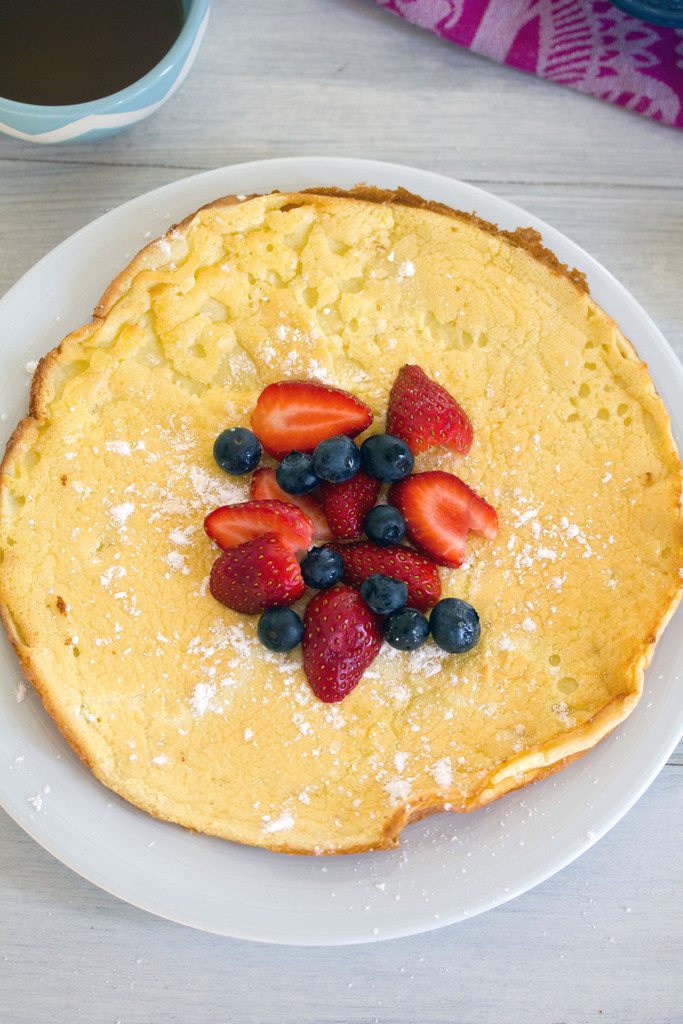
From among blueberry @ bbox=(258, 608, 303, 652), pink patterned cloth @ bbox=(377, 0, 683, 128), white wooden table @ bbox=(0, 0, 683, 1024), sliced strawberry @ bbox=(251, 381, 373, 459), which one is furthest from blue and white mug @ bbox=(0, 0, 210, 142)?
blueberry @ bbox=(258, 608, 303, 652)

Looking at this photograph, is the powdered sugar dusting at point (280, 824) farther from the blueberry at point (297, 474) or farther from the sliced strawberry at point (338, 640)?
the blueberry at point (297, 474)

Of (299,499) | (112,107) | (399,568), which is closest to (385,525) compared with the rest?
(399,568)

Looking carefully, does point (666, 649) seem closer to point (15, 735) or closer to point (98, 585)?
point (98, 585)

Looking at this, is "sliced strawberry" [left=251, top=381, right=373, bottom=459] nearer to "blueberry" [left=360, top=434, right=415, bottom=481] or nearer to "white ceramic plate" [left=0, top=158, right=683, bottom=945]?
"blueberry" [left=360, top=434, right=415, bottom=481]

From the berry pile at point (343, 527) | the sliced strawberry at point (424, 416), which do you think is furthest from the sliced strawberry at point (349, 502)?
the sliced strawberry at point (424, 416)

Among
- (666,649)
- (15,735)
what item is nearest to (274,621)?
(15,735)

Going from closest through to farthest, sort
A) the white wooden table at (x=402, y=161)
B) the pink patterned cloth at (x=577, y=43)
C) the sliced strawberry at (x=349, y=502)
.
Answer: the sliced strawberry at (x=349, y=502)
the white wooden table at (x=402, y=161)
the pink patterned cloth at (x=577, y=43)
